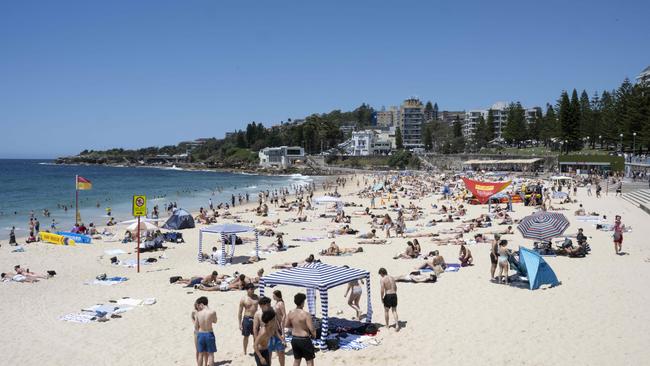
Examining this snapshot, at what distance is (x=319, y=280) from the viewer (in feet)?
26.3

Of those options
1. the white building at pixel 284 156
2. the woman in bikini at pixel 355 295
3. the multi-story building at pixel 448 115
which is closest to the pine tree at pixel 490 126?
the white building at pixel 284 156

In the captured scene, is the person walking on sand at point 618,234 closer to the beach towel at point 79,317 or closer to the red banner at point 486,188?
the red banner at point 486,188

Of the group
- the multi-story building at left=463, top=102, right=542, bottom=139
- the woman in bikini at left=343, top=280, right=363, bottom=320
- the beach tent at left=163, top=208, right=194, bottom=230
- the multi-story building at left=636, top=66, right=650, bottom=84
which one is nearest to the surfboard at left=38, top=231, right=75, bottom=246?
the beach tent at left=163, top=208, right=194, bottom=230

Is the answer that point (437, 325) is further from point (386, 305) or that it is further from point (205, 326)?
point (205, 326)

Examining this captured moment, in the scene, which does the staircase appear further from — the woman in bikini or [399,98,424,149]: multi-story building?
[399,98,424,149]: multi-story building

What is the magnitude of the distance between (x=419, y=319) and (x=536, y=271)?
3.24 metres

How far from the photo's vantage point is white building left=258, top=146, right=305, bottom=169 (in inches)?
4168

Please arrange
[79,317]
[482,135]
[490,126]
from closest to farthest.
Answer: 1. [79,317]
2. [490,126]
3. [482,135]

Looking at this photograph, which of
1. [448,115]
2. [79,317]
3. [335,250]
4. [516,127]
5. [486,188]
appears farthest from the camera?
[448,115]

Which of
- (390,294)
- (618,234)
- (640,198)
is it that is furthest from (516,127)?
(390,294)

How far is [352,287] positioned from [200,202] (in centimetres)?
3563

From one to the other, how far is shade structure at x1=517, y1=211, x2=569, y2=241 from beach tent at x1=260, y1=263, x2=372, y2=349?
7.21m

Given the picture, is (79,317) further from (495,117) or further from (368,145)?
(495,117)

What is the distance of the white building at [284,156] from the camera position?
105875 mm
